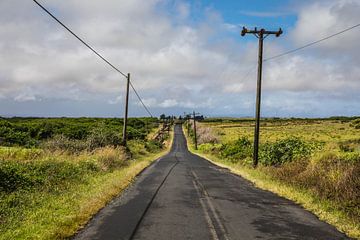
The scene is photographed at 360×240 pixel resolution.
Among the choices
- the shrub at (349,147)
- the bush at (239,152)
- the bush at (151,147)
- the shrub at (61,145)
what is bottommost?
the bush at (151,147)

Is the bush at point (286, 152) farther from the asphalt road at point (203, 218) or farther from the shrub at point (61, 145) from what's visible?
the shrub at point (61, 145)

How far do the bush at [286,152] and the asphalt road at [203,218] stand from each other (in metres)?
8.79

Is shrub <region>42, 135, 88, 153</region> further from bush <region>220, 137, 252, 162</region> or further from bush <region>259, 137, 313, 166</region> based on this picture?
bush <region>220, 137, 252, 162</region>

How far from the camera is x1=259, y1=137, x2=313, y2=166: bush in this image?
76.4ft

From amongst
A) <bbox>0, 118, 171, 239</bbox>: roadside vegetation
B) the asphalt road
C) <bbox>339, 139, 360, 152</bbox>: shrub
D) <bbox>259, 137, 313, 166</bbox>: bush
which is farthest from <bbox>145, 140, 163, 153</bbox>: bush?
the asphalt road

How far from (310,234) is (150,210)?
13.9 ft

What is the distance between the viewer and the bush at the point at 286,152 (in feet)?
76.4

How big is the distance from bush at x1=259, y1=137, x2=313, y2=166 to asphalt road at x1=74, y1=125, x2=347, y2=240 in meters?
8.79

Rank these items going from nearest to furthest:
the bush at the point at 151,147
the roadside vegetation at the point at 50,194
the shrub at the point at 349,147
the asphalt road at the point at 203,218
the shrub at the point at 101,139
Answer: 1. the asphalt road at the point at 203,218
2. the roadside vegetation at the point at 50,194
3. the shrub at the point at 349,147
4. the shrub at the point at 101,139
5. the bush at the point at 151,147

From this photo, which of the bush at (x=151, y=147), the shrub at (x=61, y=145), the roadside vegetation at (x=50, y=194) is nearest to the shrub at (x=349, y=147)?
the roadside vegetation at (x=50, y=194)

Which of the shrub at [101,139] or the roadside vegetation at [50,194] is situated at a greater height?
the shrub at [101,139]

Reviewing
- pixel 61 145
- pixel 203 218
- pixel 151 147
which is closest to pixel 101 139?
pixel 61 145

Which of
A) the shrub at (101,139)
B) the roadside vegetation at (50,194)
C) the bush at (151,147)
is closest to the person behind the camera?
the roadside vegetation at (50,194)

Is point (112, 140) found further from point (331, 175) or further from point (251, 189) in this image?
point (331, 175)
